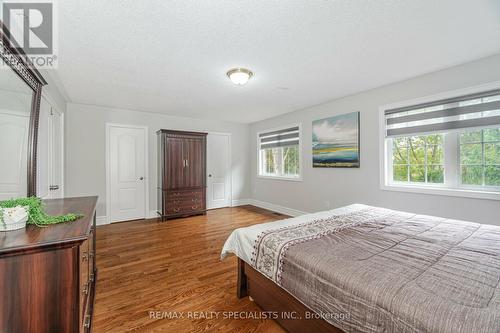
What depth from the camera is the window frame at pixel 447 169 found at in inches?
96.6

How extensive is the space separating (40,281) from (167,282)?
1457 mm

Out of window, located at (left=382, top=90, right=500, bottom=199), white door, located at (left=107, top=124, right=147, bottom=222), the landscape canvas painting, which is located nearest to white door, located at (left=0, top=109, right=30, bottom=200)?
white door, located at (left=107, top=124, right=147, bottom=222)

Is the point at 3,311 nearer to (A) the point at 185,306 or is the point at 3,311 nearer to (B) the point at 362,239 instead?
(A) the point at 185,306

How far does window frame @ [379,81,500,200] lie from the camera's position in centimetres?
245

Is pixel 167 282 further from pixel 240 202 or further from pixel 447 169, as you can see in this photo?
pixel 240 202

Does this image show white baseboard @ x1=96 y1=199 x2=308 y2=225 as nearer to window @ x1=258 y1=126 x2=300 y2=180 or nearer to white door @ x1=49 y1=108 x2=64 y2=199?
→ window @ x1=258 y1=126 x2=300 y2=180

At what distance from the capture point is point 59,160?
3438 mm

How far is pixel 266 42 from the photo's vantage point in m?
2.07

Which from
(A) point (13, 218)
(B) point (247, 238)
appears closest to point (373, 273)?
(B) point (247, 238)

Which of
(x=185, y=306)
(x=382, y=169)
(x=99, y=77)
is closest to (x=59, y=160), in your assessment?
(x=99, y=77)

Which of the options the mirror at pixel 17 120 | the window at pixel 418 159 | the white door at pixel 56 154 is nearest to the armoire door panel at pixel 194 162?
the white door at pixel 56 154

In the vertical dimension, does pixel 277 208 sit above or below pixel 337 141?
below

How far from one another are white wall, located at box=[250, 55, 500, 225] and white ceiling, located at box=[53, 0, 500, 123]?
0.61 feet

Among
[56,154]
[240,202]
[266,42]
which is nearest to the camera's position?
[266,42]
